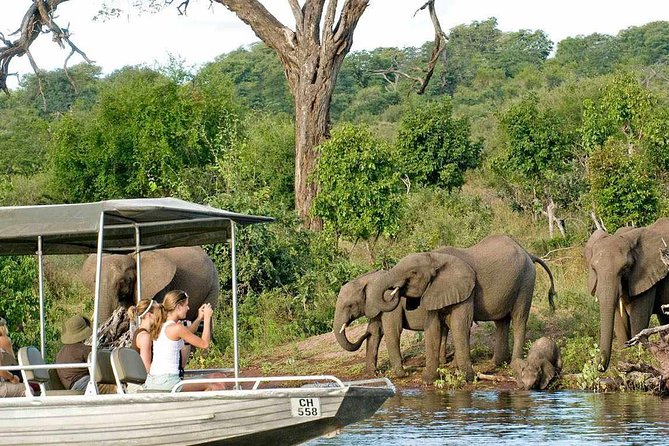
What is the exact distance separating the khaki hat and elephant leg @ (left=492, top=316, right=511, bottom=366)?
25.9 ft

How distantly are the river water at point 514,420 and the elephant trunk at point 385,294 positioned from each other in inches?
58.1

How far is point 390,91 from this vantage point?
64938 mm

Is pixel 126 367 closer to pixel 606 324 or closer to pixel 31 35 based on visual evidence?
pixel 606 324

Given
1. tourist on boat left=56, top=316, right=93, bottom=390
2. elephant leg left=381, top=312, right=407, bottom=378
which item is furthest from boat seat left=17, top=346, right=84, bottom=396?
elephant leg left=381, top=312, right=407, bottom=378

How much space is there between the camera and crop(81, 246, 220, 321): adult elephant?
18.4 m

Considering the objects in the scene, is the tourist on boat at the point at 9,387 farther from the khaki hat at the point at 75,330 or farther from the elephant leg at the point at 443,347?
the elephant leg at the point at 443,347

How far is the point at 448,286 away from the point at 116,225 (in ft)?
21.0

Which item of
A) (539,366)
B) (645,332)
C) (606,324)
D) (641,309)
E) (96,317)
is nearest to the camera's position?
(96,317)

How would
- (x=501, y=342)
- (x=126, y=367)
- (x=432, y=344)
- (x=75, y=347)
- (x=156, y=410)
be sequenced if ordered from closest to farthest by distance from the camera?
(x=156, y=410) < (x=126, y=367) < (x=75, y=347) < (x=432, y=344) < (x=501, y=342)

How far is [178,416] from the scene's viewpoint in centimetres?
1131

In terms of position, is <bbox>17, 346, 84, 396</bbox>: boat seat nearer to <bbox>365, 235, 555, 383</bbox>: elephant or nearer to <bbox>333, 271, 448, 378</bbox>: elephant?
<bbox>365, 235, 555, 383</bbox>: elephant

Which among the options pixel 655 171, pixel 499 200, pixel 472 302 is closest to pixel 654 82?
pixel 499 200

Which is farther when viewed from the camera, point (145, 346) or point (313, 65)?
point (313, 65)

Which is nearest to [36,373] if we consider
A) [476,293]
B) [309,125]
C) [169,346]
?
[169,346]
